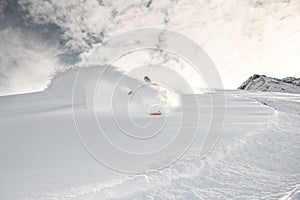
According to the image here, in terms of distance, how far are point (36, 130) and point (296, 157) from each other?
4109 millimetres

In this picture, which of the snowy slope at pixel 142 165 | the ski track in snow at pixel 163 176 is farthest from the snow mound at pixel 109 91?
the ski track in snow at pixel 163 176

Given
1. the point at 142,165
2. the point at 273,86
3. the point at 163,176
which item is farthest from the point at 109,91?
the point at 273,86

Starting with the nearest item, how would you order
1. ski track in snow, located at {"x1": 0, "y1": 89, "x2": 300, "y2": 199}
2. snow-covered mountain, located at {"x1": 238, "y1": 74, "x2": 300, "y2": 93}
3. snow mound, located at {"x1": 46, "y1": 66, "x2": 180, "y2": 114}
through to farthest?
ski track in snow, located at {"x1": 0, "y1": 89, "x2": 300, "y2": 199}, snow mound, located at {"x1": 46, "y1": 66, "x2": 180, "y2": 114}, snow-covered mountain, located at {"x1": 238, "y1": 74, "x2": 300, "y2": 93}

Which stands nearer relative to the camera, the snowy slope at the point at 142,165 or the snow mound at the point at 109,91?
the snowy slope at the point at 142,165

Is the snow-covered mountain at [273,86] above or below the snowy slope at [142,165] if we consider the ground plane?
above

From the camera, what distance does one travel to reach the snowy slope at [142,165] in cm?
270

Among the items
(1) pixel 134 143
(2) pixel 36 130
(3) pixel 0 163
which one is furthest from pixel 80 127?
(3) pixel 0 163

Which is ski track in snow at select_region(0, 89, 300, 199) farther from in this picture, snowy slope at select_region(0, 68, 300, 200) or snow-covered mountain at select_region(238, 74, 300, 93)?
snow-covered mountain at select_region(238, 74, 300, 93)

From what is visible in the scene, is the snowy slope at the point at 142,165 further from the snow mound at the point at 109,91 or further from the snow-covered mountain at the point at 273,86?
the snow-covered mountain at the point at 273,86

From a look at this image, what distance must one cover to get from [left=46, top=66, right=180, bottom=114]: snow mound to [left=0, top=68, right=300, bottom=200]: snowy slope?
1016mm

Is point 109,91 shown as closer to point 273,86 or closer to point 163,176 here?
point 163,176

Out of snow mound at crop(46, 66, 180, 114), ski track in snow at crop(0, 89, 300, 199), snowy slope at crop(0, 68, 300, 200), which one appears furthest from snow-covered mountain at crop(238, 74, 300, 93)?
ski track in snow at crop(0, 89, 300, 199)

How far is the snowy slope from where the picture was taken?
2.70 meters

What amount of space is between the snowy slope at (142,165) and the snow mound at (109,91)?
3.33 feet
